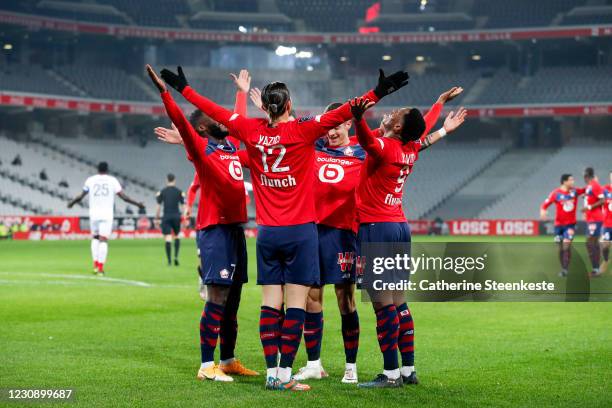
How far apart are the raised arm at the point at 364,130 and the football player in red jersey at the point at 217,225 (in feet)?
4.58

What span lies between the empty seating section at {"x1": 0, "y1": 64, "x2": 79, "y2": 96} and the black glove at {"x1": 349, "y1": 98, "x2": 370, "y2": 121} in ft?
156

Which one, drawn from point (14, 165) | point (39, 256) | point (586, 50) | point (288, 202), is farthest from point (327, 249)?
point (586, 50)

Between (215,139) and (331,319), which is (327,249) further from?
(331,319)

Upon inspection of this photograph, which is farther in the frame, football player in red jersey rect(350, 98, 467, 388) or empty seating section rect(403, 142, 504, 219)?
empty seating section rect(403, 142, 504, 219)

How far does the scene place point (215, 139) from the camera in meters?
8.65

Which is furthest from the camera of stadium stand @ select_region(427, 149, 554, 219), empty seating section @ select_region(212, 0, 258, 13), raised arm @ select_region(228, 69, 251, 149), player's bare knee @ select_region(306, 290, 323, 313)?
empty seating section @ select_region(212, 0, 258, 13)

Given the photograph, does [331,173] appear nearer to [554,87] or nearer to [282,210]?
[282,210]

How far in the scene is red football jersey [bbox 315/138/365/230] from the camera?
8328 mm

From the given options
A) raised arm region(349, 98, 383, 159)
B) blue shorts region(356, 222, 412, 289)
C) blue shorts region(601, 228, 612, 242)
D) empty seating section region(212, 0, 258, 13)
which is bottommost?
blue shorts region(356, 222, 412, 289)

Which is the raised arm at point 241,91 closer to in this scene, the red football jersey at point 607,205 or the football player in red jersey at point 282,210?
the football player in red jersey at point 282,210

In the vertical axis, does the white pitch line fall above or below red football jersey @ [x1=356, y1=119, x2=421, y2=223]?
below

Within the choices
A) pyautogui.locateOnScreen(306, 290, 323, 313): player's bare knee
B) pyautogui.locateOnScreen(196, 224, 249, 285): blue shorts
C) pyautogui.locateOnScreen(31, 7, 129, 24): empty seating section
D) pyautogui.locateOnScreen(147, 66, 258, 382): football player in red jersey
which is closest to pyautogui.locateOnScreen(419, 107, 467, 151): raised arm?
pyautogui.locateOnScreen(306, 290, 323, 313): player's bare knee

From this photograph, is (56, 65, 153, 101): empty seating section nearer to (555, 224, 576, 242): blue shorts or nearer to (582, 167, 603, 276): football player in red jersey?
(582, 167, 603, 276): football player in red jersey

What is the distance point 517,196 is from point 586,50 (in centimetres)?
1350
